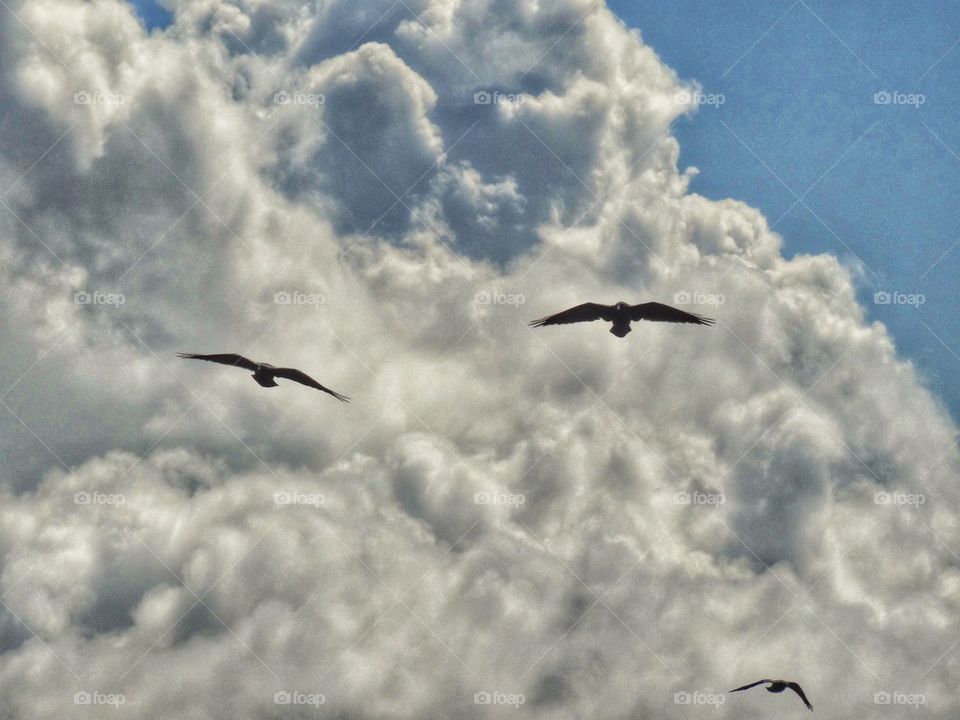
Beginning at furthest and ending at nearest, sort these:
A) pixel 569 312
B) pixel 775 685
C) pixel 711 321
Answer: pixel 775 685 → pixel 569 312 → pixel 711 321

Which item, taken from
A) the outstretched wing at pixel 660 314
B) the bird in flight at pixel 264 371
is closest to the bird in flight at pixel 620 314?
the outstretched wing at pixel 660 314

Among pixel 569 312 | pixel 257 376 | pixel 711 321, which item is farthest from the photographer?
pixel 257 376

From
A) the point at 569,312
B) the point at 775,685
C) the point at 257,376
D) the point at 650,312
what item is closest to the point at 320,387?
the point at 257,376

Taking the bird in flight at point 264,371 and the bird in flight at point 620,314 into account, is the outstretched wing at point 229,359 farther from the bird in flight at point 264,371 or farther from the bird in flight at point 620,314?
the bird in flight at point 620,314

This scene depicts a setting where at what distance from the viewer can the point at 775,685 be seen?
66.7 m

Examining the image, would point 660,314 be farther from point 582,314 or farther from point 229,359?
point 229,359

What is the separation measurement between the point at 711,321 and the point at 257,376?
30.2 meters

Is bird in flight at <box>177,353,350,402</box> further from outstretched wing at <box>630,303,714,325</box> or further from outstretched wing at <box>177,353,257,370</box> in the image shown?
outstretched wing at <box>630,303,714,325</box>

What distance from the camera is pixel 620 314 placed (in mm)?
51375

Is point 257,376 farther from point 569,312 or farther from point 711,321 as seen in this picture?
point 711,321

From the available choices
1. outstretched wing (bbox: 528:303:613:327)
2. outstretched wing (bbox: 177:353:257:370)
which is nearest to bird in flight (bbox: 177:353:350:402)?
outstretched wing (bbox: 177:353:257:370)

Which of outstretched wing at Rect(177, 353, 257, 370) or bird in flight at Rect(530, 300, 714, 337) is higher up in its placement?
bird in flight at Rect(530, 300, 714, 337)

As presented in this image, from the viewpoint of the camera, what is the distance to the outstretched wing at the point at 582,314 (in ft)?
168

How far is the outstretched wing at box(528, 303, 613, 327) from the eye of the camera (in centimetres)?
5122
